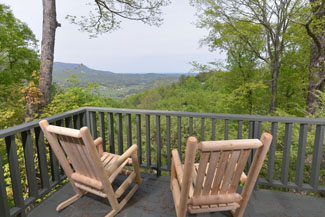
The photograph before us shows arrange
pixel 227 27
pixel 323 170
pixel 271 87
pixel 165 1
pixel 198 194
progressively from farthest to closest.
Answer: pixel 271 87, pixel 227 27, pixel 165 1, pixel 323 170, pixel 198 194

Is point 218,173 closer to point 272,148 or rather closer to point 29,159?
point 272,148

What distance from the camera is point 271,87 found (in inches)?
445

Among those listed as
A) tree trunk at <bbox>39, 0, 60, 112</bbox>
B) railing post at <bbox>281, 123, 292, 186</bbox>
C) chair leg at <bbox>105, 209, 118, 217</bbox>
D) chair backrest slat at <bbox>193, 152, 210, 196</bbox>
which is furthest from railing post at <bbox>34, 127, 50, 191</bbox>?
railing post at <bbox>281, 123, 292, 186</bbox>

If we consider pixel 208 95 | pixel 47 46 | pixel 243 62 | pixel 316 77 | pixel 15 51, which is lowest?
pixel 208 95

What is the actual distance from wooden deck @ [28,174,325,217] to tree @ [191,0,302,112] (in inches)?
304

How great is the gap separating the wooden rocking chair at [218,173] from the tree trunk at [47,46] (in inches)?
157

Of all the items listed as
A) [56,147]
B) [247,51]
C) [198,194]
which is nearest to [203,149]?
[198,194]

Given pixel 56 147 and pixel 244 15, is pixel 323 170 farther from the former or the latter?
pixel 244 15

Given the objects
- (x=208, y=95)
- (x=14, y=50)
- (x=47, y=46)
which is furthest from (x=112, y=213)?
(x=208, y=95)

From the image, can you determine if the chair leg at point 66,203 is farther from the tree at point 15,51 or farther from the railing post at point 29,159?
the tree at point 15,51

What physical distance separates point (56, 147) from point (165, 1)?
24.3ft

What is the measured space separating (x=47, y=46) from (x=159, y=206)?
4.28 metres

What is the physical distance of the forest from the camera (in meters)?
5.22

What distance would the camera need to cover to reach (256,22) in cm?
912
